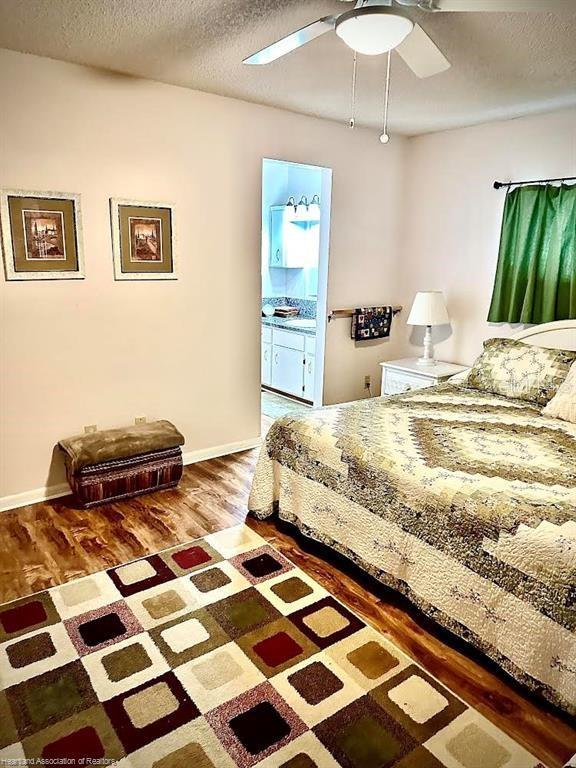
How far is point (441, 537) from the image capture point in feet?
6.91

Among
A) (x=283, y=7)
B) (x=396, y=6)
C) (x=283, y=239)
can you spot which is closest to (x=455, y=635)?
(x=396, y=6)

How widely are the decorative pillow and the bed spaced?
0.12 metres

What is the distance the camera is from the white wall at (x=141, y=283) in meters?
2.98

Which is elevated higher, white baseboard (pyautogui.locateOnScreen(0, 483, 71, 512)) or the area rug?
white baseboard (pyautogui.locateOnScreen(0, 483, 71, 512))

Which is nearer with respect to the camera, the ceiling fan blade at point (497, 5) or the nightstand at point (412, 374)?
the ceiling fan blade at point (497, 5)

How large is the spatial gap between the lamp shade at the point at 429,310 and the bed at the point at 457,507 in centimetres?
113

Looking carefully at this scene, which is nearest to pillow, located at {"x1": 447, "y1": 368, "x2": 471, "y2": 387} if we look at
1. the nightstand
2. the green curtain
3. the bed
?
the nightstand

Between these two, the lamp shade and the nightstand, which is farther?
the lamp shade

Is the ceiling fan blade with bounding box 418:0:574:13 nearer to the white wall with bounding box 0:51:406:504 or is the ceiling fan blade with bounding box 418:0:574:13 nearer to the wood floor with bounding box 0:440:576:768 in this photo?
the white wall with bounding box 0:51:406:504

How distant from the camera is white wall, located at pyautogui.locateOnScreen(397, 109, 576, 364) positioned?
3.79 m

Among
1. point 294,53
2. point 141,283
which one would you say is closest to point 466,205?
point 294,53

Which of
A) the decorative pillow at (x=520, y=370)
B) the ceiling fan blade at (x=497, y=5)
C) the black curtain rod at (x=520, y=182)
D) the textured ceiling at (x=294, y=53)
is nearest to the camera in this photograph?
the ceiling fan blade at (x=497, y=5)

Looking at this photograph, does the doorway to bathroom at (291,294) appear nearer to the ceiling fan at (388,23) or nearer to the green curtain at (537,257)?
the green curtain at (537,257)

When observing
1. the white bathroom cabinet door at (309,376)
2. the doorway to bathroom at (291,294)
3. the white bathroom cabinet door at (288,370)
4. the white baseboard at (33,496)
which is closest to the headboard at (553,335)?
the doorway to bathroom at (291,294)
